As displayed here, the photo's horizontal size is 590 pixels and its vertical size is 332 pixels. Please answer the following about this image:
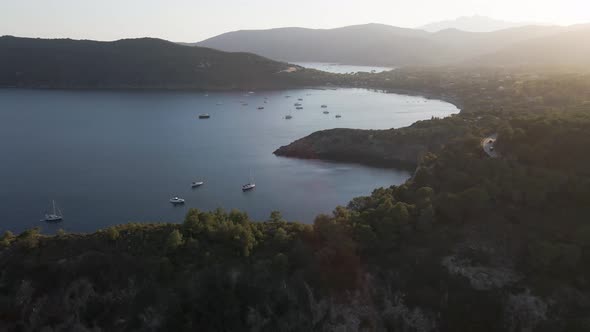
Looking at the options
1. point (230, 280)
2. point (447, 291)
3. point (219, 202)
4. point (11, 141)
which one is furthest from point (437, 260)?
point (11, 141)

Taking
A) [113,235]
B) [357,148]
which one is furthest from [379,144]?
[113,235]

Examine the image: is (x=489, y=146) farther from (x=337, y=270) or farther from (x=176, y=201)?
(x=176, y=201)

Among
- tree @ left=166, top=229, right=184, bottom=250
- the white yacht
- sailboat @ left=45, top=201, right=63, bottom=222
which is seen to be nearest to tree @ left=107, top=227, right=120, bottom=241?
tree @ left=166, top=229, right=184, bottom=250

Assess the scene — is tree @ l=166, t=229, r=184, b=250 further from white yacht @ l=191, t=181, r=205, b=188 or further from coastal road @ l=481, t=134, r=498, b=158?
coastal road @ l=481, t=134, r=498, b=158

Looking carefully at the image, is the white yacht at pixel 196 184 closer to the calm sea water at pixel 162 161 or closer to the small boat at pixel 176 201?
the calm sea water at pixel 162 161

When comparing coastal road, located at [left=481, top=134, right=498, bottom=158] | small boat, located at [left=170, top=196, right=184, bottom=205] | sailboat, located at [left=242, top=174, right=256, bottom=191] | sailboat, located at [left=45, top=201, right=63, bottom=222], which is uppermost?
coastal road, located at [left=481, top=134, right=498, bottom=158]

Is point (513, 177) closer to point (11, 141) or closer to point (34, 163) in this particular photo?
point (34, 163)

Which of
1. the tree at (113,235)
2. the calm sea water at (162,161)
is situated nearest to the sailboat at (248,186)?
the calm sea water at (162,161)
